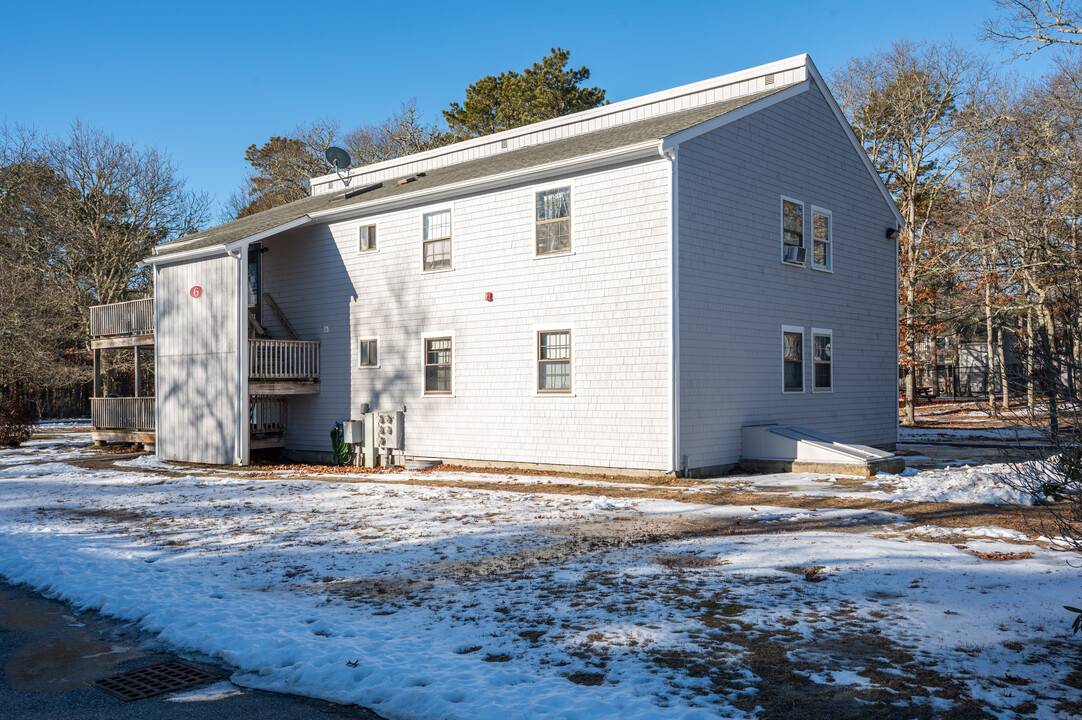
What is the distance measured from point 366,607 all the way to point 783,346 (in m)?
12.6

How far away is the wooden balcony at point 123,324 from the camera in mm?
23156

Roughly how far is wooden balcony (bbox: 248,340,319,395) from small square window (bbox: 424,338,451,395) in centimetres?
380

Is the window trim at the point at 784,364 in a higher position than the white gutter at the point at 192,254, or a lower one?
lower

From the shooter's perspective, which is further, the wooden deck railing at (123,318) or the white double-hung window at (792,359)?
the wooden deck railing at (123,318)

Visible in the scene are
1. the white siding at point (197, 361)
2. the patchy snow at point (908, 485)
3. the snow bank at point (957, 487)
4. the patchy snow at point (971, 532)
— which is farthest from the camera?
the white siding at point (197, 361)

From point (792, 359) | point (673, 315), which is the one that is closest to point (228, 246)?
point (673, 315)

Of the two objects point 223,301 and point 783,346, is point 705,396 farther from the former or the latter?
point 223,301

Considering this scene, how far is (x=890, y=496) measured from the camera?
11.8m

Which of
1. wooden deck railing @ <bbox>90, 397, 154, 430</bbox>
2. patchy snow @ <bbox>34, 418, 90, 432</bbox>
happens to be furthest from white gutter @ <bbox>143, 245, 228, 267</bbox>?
patchy snow @ <bbox>34, 418, 90, 432</bbox>

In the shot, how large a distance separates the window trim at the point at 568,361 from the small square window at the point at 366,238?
567cm

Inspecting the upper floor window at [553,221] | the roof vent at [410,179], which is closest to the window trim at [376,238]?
the roof vent at [410,179]

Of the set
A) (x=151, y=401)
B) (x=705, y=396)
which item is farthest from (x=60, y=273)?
(x=705, y=396)

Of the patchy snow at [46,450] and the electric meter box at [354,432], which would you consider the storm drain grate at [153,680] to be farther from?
the patchy snow at [46,450]

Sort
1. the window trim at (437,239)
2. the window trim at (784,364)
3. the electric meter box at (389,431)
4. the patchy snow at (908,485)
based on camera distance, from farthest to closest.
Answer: the electric meter box at (389,431) < the window trim at (437,239) < the window trim at (784,364) < the patchy snow at (908,485)
